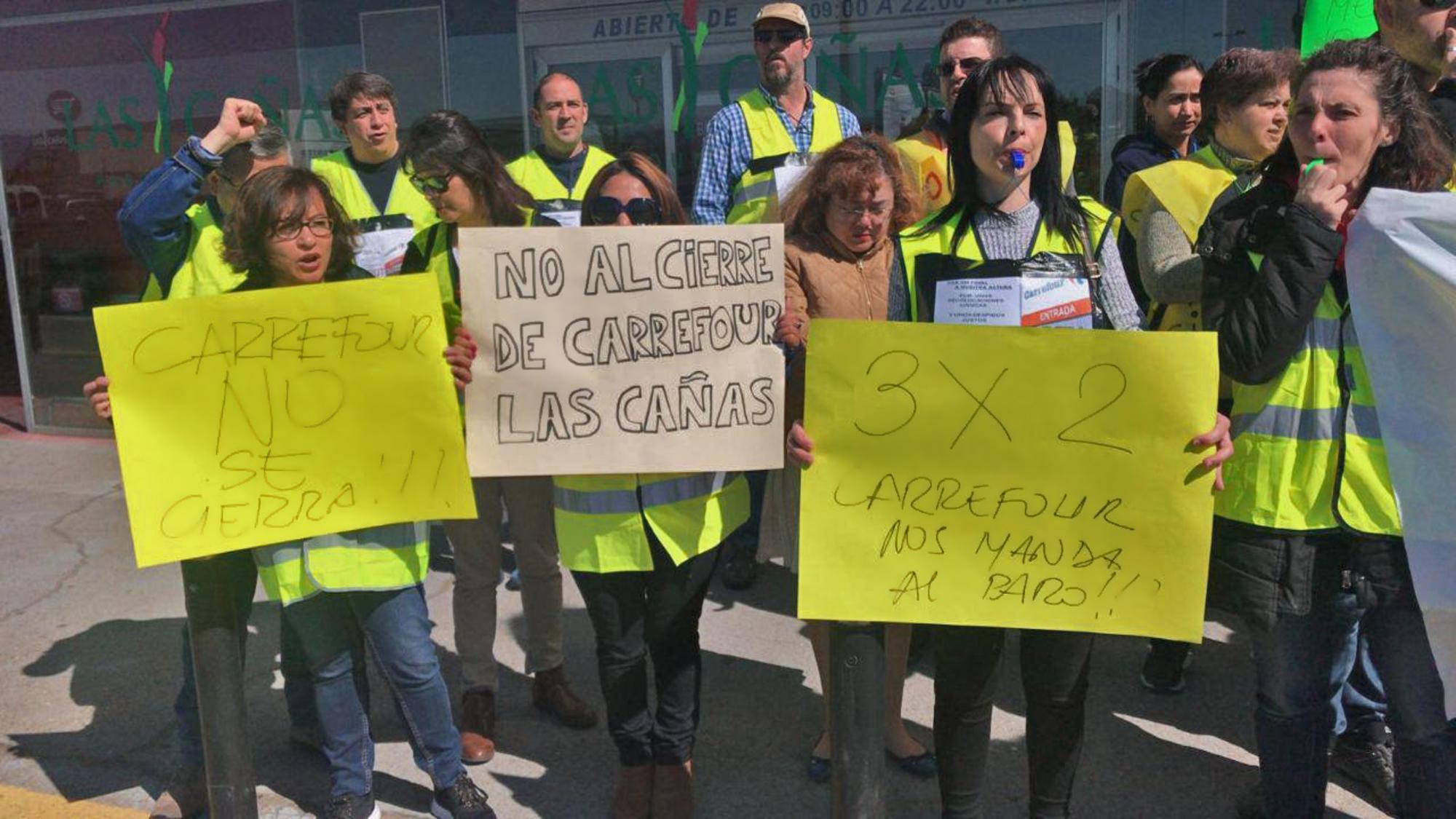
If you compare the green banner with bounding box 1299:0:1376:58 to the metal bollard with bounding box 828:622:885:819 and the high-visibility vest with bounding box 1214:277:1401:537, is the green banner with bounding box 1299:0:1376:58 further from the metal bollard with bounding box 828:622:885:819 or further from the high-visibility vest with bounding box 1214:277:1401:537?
the metal bollard with bounding box 828:622:885:819

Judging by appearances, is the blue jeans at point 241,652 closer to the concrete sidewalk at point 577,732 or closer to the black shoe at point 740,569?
the concrete sidewalk at point 577,732

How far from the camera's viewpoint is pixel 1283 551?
7.86 ft

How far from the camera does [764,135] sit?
4145 millimetres

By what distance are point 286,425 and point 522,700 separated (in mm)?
1622

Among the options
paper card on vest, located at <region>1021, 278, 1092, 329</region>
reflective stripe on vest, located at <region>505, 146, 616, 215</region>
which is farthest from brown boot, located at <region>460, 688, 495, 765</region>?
paper card on vest, located at <region>1021, 278, 1092, 329</region>

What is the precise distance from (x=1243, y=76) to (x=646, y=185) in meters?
1.72

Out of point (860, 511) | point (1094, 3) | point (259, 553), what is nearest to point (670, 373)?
point (860, 511)

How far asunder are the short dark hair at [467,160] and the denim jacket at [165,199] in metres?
0.54

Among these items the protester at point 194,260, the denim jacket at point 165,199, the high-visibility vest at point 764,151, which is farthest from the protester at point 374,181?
the high-visibility vest at point 764,151

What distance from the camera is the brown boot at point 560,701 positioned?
3664 mm

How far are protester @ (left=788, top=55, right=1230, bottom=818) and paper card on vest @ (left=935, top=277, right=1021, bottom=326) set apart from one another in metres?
0.03

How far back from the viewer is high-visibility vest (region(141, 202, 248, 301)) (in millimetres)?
3100

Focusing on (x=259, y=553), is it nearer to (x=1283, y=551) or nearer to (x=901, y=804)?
(x=901, y=804)

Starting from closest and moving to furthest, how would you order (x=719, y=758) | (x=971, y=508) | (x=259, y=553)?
(x=971, y=508), (x=259, y=553), (x=719, y=758)
